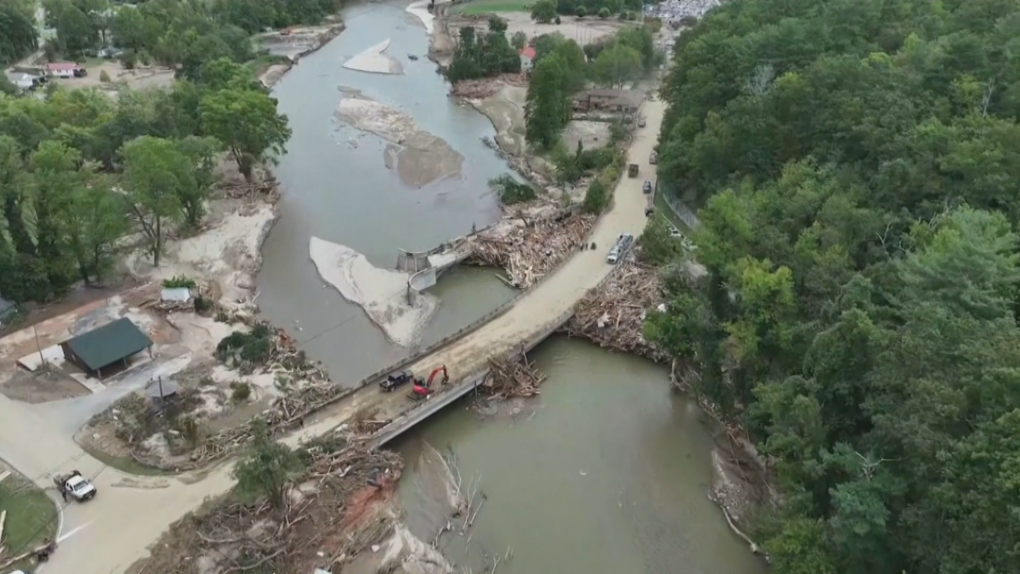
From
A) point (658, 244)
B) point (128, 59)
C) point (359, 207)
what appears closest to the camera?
point (658, 244)

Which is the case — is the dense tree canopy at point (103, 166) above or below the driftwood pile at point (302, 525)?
above

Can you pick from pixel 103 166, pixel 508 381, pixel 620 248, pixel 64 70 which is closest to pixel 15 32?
pixel 64 70

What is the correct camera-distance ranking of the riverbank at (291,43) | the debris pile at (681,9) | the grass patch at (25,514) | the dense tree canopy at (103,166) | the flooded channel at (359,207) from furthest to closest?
the debris pile at (681,9)
the riverbank at (291,43)
the flooded channel at (359,207)
the dense tree canopy at (103,166)
the grass patch at (25,514)

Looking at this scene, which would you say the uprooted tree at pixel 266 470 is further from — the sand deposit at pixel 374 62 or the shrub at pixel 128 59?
the shrub at pixel 128 59

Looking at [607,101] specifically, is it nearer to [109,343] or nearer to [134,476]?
[109,343]

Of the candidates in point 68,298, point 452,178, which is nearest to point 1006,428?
point 68,298

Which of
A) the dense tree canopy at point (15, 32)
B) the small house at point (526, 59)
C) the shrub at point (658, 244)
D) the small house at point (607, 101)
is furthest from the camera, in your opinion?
the small house at point (526, 59)

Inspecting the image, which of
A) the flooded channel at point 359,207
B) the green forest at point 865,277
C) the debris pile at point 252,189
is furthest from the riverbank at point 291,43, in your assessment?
the green forest at point 865,277
